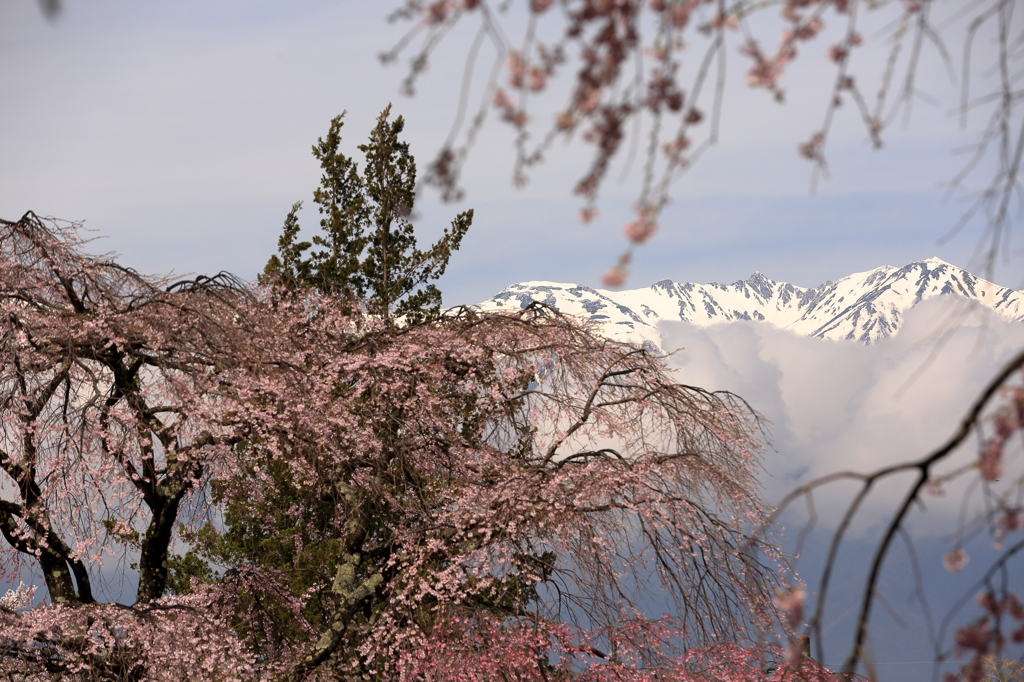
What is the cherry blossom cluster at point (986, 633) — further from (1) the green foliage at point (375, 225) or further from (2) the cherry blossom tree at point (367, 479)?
(1) the green foliage at point (375, 225)

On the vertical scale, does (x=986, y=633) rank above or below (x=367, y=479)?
below

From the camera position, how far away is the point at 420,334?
12641 mm

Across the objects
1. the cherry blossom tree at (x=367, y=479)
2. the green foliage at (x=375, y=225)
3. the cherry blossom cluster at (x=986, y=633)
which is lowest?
the cherry blossom cluster at (x=986, y=633)

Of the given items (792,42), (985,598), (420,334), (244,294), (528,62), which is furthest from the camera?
(420,334)

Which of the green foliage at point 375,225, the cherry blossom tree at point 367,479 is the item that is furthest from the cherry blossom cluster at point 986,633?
the green foliage at point 375,225

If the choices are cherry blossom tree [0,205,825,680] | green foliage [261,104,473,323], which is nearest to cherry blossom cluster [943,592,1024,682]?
cherry blossom tree [0,205,825,680]

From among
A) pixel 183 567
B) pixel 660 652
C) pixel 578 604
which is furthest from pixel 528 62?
pixel 183 567

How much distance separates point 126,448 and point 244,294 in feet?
8.23

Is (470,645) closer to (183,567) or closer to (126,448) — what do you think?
(126,448)

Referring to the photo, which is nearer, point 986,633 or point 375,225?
point 986,633

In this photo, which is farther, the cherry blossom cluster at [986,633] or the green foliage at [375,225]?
the green foliage at [375,225]

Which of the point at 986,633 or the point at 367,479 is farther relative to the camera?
the point at 367,479

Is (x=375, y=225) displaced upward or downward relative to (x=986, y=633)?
upward

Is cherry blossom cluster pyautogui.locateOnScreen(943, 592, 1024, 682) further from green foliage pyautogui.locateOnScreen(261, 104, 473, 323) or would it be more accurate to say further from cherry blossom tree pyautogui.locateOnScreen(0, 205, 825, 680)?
green foliage pyautogui.locateOnScreen(261, 104, 473, 323)
